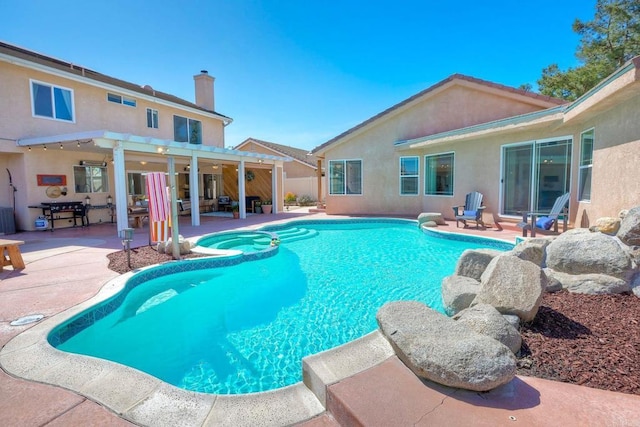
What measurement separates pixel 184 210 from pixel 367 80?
1184 cm

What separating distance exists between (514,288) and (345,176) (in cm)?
1347

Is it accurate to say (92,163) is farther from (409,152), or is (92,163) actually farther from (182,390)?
(409,152)

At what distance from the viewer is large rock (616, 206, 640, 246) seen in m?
4.46

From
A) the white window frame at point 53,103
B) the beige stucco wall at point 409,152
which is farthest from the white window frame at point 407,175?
the white window frame at point 53,103

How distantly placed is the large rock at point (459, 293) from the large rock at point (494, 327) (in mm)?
1141

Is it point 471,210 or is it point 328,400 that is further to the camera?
point 471,210

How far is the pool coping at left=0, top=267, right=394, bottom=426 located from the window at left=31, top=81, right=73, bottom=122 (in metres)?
11.4

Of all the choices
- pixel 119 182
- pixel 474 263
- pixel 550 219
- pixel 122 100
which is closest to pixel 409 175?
pixel 550 219

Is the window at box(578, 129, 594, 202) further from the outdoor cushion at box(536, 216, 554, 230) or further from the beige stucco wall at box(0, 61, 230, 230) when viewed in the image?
the beige stucco wall at box(0, 61, 230, 230)

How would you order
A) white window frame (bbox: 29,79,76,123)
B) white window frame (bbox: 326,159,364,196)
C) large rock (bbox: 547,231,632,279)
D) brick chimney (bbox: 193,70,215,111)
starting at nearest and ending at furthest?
1. large rock (bbox: 547,231,632,279)
2. white window frame (bbox: 29,79,76,123)
3. white window frame (bbox: 326,159,364,196)
4. brick chimney (bbox: 193,70,215,111)

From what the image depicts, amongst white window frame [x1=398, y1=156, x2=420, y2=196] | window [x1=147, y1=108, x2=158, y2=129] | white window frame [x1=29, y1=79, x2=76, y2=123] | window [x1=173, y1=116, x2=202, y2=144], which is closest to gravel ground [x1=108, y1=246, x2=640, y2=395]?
white window frame [x1=398, y1=156, x2=420, y2=196]

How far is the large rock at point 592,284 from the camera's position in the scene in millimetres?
3961

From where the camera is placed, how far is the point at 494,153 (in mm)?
11336

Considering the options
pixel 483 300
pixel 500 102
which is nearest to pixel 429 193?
pixel 500 102
